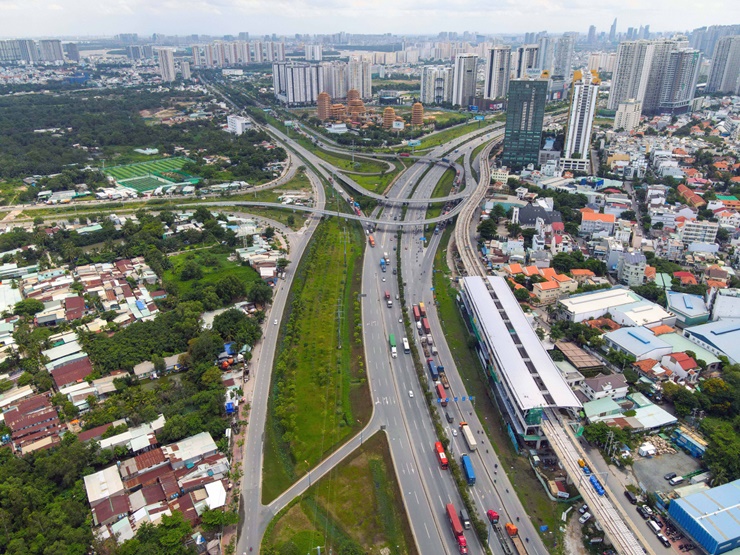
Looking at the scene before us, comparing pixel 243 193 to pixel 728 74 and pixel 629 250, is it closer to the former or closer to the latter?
pixel 629 250

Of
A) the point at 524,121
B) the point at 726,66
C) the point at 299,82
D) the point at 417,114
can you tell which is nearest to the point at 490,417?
the point at 524,121

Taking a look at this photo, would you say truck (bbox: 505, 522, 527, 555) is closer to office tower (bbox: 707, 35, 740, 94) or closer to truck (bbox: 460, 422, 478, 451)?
truck (bbox: 460, 422, 478, 451)

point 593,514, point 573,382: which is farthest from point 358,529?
point 573,382

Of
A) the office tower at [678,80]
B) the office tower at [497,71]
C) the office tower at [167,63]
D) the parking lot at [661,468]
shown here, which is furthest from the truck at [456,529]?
the office tower at [167,63]

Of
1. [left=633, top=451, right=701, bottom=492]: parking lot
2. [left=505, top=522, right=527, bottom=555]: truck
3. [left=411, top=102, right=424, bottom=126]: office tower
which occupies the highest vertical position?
[left=411, top=102, right=424, bottom=126]: office tower

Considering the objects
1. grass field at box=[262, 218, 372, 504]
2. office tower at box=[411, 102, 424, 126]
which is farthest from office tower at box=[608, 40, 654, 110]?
grass field at box=[262, 218, 372, 504]

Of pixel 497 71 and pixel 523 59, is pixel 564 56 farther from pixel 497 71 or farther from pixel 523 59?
pixel 497 71

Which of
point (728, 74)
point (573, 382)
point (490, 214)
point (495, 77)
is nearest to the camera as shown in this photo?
point (573, 382)

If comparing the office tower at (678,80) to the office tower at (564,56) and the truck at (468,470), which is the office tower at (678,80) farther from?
the truck at (468,470)
